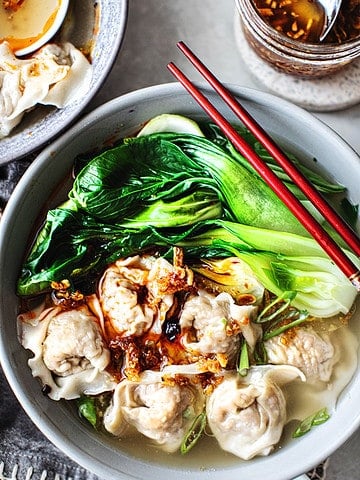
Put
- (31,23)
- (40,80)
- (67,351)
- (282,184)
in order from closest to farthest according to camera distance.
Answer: (282,184), (67,351), (40,80), (31,23)

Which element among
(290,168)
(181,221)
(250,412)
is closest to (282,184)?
(290,168)

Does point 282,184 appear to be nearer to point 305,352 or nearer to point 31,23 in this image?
point 305,352

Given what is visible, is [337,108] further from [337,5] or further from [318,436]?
[318,436]

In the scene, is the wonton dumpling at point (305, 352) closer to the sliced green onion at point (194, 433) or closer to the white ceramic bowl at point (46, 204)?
the white ceramic bowl at point (46, 204)

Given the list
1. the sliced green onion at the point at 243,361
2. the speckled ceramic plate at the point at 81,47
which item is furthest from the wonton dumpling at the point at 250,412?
the speckled ceramic plate at the point at 81,47

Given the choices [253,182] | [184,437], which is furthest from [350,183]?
[184,437]

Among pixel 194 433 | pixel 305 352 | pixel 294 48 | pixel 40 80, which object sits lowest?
pixel 194 433
